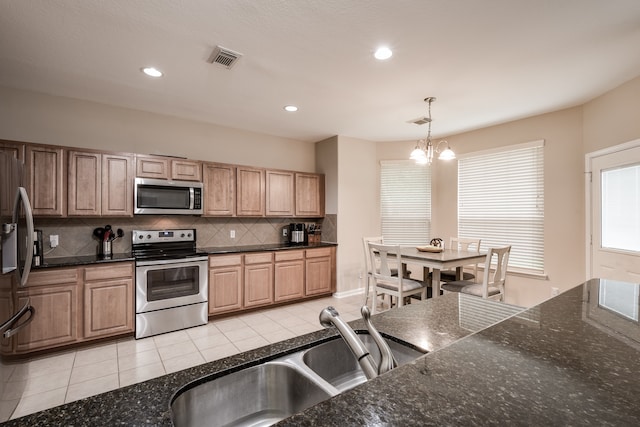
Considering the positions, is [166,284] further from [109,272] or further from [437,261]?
[437,261]

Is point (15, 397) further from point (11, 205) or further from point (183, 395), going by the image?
point (183, 395)

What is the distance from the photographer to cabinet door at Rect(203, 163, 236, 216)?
4.02 meters

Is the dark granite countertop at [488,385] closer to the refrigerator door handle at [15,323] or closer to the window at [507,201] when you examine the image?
the refrigerator door handle at [15,323]

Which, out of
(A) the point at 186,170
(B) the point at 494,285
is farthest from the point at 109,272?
(B) the point at 494,285

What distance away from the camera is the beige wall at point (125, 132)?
3.20 meters

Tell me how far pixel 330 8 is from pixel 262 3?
1.45 ft

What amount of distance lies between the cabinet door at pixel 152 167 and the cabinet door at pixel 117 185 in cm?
9

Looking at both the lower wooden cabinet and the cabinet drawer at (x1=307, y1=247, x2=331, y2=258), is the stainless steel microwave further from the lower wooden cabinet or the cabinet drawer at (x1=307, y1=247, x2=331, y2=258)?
the cabinet drawer at (x1=307, y1=247, x2=331, y2=258)

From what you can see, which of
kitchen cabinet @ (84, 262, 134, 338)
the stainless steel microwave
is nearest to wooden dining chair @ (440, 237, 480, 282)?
the stainless steel microwave

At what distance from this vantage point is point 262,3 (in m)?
1.92

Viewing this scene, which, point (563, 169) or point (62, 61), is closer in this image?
point (62, 61)

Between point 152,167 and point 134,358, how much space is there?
2.09 meters

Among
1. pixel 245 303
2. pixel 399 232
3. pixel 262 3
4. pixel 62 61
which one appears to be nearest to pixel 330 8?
pixel 262 3

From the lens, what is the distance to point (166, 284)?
136 inches
